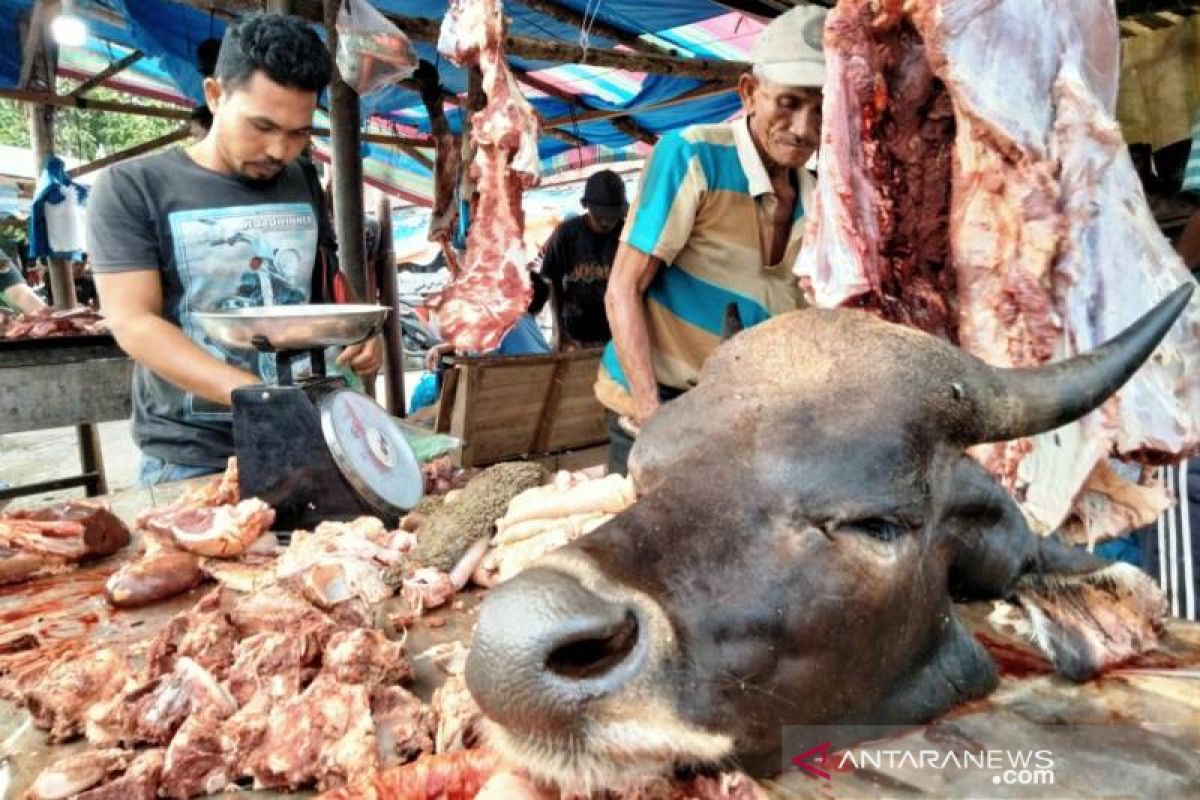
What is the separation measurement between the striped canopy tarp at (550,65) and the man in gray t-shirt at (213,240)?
1914 mm

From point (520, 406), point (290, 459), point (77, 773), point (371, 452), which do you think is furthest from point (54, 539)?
point (520, 406)

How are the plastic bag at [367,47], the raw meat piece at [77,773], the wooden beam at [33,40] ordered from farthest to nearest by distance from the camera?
the wooden beam at [33,40] < the plastic bag at [367,47] < the raw meat piece at [77,773]

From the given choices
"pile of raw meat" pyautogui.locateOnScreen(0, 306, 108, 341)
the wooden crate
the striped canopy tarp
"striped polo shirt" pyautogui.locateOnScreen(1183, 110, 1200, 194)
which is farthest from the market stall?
"pile of raw meat" pyautogui.locateOnScreen(0, 306, 108, 341)

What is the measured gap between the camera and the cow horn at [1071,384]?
1.59 metres

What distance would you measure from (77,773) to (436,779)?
2.31 ft

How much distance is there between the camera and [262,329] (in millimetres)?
2697

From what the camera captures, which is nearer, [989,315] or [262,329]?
[989,315]

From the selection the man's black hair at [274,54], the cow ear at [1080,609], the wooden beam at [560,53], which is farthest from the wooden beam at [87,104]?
the cow ear at [1080,609]

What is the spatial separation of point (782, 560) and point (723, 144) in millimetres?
2838

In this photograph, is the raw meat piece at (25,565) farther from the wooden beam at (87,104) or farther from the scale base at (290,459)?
the wooden beam at (87,104)

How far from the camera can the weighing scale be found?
271 centimetres

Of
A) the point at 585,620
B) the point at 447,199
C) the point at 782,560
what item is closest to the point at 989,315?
the point at 782,560

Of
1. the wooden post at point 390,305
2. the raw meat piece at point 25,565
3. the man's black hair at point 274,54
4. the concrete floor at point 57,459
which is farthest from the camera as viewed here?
the concrete floor at point 57,459

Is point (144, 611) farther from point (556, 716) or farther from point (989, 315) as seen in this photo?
point (989, 315)
